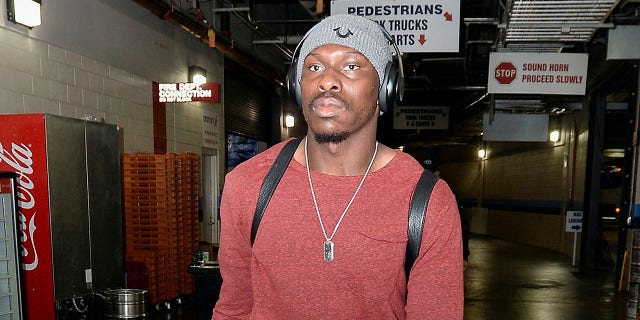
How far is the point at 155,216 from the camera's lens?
565 centimetres

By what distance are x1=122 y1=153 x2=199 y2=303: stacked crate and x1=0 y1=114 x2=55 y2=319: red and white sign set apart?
74.1 inches

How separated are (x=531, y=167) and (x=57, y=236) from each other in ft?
40.9

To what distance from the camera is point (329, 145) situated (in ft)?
4.21

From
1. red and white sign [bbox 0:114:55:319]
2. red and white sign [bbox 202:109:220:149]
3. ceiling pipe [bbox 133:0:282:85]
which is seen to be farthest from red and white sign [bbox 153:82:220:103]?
red and white sign [bbox 0:114:55:319]

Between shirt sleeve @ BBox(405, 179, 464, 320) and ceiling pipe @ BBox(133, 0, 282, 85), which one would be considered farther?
ceiling pipe @ BBox(133, 0, 282, 85)

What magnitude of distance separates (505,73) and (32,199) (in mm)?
5459

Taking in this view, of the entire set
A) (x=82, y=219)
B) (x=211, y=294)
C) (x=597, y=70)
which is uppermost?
(x=597, y=70)

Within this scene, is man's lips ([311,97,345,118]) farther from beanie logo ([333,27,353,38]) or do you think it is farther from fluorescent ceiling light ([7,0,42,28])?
fluorescent ceiling light ([7,0,42,28])

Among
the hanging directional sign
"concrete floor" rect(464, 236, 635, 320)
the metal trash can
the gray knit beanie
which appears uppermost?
the gray knit beanie

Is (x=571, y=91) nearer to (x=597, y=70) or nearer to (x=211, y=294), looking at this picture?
(x=597, y=70)

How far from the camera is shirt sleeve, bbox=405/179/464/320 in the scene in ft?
3.82

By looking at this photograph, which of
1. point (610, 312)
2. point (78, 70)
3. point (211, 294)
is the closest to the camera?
point (211, 294)

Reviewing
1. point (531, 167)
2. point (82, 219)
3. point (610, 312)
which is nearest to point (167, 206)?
point (82, 219)

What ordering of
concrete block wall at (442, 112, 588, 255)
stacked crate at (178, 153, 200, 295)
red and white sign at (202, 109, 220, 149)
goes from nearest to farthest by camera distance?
stacked crate at (178, 153, 200, 295)
red and white sign at (202, 109, 220, 149)
concrete block wall at (442, 112, 588, 255)
